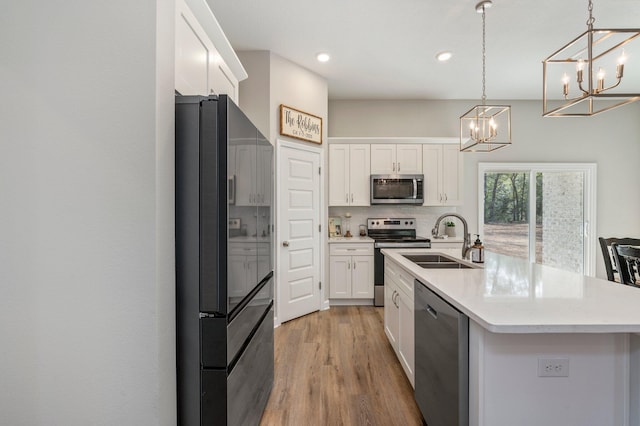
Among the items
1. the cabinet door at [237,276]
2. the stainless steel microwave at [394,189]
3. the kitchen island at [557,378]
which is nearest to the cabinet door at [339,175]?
the stainless steel microwave at [394,189]

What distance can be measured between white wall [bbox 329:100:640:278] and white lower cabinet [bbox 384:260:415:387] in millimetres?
2698

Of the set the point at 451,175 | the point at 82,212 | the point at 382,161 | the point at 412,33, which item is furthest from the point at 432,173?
the point at 82,212

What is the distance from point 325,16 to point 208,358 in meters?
2.82

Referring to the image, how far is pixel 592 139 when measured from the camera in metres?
4.94

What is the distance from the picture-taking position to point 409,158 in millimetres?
4566

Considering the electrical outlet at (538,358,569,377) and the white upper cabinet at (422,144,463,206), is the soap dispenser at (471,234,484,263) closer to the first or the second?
the electrical outlet at (538,358,569,377)

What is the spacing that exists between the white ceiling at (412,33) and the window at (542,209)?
1341 mm

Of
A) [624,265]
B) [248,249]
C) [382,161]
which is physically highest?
[382,161]

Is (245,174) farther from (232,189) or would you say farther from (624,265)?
(624,265)

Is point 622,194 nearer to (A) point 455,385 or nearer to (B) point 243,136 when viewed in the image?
(A) point 455,385

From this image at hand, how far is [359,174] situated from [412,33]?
187cm

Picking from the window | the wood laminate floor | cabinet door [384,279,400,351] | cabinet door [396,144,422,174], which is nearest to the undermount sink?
cabinet door [384,279,400,351]

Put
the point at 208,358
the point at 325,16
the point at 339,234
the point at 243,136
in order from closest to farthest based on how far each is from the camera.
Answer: the point at 208,358
the point at 243,136
the point at 325,16
the point at 339,234

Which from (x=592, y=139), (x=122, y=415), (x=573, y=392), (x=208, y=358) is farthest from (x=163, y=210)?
(x=592, y=139)
